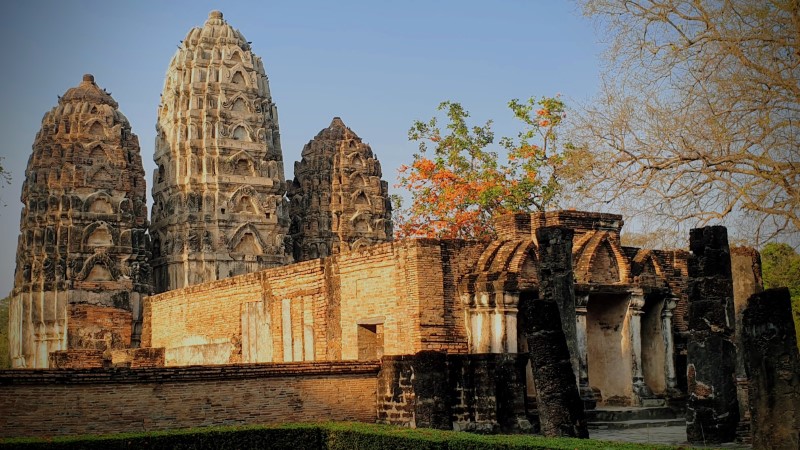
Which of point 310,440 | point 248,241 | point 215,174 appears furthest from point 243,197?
point 310,440

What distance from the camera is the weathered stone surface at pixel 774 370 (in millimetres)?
11938

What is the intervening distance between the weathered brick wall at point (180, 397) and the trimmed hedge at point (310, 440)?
0.93 m

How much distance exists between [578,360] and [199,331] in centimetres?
1210

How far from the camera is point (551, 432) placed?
14336 mm

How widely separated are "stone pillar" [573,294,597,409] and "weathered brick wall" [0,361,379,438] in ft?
12.5

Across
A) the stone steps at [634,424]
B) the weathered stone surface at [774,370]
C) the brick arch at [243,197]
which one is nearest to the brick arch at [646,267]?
the stone steps at [634,424]

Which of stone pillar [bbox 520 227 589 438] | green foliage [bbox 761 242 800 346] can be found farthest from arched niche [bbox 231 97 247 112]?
stone pillar [bbox 520 227 589 438]

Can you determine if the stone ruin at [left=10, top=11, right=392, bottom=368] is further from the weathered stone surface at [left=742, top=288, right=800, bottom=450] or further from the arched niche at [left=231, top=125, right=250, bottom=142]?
the weathered stone surface at [left=742, top=288, right=800, bottom=450]

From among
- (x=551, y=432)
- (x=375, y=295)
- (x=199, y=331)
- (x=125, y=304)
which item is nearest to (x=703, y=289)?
(x=551, y=432)

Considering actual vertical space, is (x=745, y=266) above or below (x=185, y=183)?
below

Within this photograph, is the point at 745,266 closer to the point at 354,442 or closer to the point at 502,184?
the point at 354,442

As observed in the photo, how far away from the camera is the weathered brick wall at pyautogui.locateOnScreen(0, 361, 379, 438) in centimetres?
1473

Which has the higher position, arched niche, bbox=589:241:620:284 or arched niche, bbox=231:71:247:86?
arched niche, bbox=231:71:247:86

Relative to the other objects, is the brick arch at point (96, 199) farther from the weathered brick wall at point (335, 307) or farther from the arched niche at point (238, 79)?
the weathered brick wall at point (335, 307)
